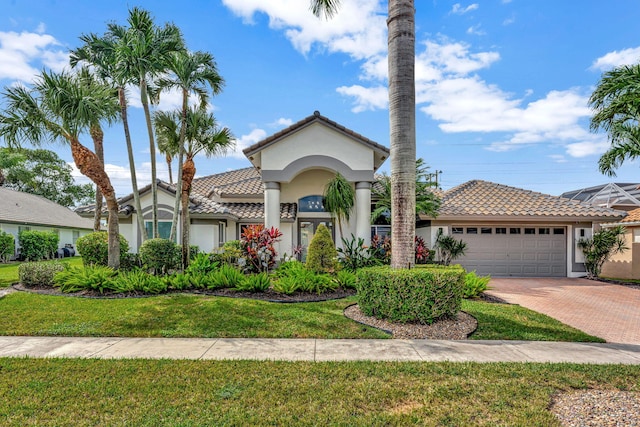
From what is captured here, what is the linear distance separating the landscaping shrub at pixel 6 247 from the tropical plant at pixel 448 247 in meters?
26.1

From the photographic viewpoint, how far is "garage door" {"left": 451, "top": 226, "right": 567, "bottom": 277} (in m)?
16.4

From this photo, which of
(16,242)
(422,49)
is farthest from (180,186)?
(16,242)

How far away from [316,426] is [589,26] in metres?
16.4

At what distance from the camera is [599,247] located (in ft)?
50.8

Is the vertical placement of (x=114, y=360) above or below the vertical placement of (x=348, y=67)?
below

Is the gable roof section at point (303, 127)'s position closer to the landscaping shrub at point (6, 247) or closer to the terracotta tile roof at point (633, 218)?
the terracotta tile roof at point (633, 218)

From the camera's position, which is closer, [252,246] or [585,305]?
[585,305]

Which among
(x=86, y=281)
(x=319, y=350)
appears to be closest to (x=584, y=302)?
(x=319, y=350)

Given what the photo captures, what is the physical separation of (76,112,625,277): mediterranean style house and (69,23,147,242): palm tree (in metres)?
4.12

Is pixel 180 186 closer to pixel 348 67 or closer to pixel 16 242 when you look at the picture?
pixel 348 67

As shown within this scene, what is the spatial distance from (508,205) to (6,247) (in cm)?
2974

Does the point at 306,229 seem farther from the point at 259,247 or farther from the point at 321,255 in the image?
the point at 321,255

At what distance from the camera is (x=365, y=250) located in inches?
525

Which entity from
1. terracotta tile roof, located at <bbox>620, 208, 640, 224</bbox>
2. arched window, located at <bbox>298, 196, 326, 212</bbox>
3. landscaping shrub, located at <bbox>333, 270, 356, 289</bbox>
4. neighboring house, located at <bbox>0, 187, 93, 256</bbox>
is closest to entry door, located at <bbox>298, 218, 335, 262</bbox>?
arched window, located at <bbox>298, 196, 326, 212</bbox>
